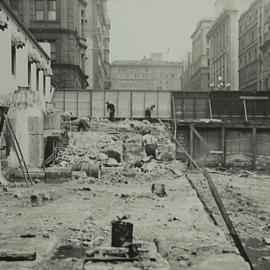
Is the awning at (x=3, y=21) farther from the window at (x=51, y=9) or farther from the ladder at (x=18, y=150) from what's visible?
the window at (x=51, y=9)

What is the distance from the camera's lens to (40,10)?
43531 mm

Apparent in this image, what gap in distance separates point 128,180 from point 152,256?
10.5m

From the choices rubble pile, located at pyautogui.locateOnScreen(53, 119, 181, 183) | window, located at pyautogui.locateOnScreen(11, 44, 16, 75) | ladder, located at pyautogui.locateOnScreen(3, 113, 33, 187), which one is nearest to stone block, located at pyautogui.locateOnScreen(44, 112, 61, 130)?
rubble pile, located at pyautogui.locateOnScreen(53, 119, 181, 183)

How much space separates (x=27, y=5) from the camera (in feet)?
142

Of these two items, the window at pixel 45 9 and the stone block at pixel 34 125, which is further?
the window at pixel 45 9

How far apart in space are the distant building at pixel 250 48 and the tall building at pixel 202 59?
20895 millimetres

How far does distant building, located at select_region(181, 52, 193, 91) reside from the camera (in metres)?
102

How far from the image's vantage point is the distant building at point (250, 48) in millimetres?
55594

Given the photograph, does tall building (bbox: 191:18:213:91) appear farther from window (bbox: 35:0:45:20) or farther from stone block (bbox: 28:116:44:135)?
stone block (bbox: 28:116:44:135)

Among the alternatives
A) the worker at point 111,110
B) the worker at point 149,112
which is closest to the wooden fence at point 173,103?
the worker at point 149,112

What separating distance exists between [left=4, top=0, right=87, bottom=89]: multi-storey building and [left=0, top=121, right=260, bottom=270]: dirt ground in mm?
25560

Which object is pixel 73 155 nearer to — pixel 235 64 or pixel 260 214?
Result: pixel 260 214

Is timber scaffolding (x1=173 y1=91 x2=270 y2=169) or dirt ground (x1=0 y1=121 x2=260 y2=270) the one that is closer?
dirt ground (x1=0 y1=121 x2=260 y2=270)

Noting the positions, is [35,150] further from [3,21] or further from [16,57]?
[16,57]
